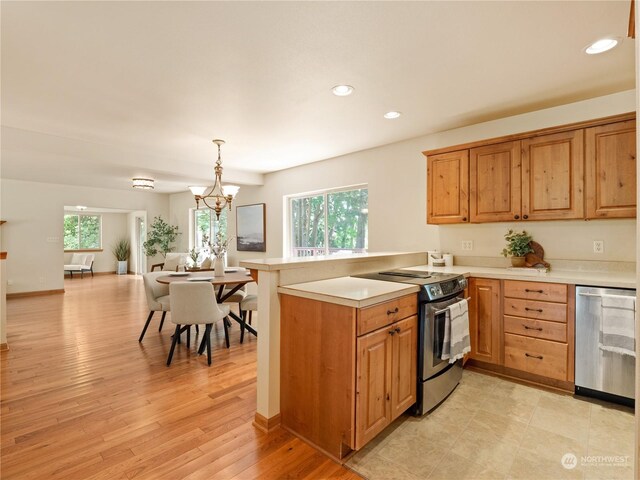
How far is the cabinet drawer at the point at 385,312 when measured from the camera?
5.70 ft

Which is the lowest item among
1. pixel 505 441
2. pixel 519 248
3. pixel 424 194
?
pixel 505 441

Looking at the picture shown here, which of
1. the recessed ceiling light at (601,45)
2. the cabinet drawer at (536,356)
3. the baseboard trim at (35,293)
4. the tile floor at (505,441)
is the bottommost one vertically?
the tile floor at (505,441)

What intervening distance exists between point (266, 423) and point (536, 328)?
2.29 meters

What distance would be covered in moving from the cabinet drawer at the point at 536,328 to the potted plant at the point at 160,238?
26.9ft

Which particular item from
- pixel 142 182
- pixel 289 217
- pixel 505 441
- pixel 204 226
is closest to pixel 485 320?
pixel 505 441

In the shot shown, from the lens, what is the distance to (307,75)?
2.43m

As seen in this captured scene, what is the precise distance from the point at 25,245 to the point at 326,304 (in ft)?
26.1

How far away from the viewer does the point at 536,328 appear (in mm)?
2631

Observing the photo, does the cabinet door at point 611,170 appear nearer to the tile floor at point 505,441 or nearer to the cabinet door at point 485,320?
the cabinet door at point 485,320

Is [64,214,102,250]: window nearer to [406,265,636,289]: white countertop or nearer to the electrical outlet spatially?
[406,265,636,289]: white countertop

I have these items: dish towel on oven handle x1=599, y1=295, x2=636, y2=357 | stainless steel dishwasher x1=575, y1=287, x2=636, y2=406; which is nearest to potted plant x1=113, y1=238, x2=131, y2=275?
stainless steel dishwasher x1=575, y1=287, x2=636, y2=406

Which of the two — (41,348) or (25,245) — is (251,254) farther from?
(25,245)

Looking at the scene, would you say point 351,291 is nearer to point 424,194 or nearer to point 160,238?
point 424,194

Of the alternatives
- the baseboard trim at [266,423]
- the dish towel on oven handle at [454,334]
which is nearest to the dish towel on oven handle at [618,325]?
the dish towel on oven handle at [454,334]
